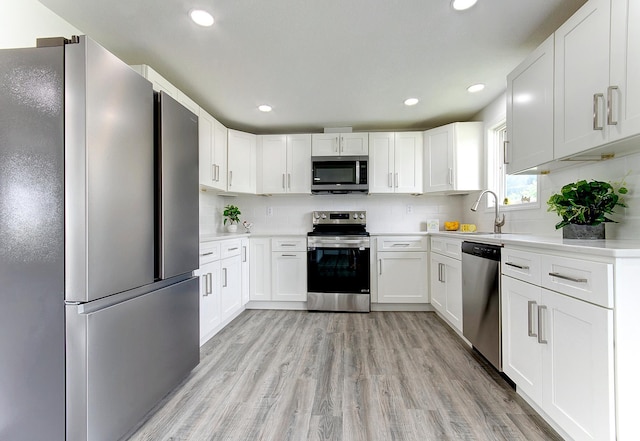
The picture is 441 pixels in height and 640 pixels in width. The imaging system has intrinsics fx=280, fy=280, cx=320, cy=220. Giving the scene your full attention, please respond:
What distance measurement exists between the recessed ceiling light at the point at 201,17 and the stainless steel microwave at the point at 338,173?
2.01 m

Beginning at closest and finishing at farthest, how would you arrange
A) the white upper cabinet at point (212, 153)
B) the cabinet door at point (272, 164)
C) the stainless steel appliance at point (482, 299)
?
the stainless steel appliance at point (482, 299) < the white upper cabinet at point (212, 153) < the cabinet door at point (272, 164)

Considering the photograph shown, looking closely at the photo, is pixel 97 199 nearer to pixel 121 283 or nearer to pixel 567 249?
pixel 121 283

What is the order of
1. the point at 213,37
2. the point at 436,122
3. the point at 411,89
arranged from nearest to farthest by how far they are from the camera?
the point at 213,37, the point at 411,89, the point at 436,122

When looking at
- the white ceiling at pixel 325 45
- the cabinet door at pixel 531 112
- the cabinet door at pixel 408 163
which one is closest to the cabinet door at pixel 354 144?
the cabinet door at pixel 408 163

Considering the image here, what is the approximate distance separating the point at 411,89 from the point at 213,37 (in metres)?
1.75

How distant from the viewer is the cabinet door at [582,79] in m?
1.32

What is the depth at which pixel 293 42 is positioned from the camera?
6.29 feet

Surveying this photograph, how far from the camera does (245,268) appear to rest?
336cm

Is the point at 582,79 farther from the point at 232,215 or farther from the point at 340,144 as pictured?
the point at 232,215

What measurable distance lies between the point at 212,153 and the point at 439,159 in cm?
261

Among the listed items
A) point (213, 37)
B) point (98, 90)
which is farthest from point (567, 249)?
point (213, 37)

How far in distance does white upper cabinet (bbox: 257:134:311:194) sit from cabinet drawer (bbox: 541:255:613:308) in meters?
2.69

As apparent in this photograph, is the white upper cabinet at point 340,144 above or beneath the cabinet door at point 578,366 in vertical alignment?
above

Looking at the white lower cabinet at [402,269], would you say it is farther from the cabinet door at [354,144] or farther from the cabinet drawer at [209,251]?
the cabinet drawer at [209,251]
